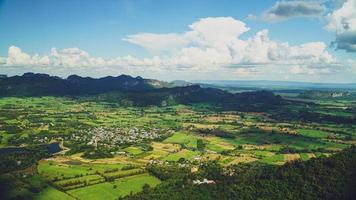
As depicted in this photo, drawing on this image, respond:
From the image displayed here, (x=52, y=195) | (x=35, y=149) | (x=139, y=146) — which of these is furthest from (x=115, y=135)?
(x=52, y=195)

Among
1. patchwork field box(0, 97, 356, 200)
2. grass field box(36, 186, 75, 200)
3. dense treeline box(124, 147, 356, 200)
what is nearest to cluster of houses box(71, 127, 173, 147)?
patchwork field box(0, 97, 356, 200)

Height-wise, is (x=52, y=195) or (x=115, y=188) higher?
(x=52, y=195)

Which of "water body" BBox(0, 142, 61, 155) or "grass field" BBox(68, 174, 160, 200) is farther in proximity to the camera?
"water body" BBox(0, 142, 61, 155)

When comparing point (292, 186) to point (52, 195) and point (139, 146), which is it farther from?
point (139, 146)

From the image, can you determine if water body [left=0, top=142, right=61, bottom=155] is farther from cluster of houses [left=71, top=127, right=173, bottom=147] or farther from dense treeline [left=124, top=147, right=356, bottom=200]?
dense treeline [left=124, top=147, right=356, bottom=200]

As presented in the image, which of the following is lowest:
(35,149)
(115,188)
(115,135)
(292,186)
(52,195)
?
(115,188)

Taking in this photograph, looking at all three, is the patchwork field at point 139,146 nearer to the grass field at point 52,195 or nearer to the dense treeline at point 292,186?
the grass field at point 52,195

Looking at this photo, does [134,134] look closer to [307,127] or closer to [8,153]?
[8,153]

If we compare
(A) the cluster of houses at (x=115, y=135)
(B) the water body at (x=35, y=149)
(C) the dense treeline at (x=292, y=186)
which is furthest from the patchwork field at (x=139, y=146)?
(C) the dense treeline at (x=292, y=186)
